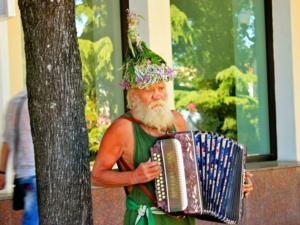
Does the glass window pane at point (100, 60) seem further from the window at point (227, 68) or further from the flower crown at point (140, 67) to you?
the flower crown at point (140, 67)

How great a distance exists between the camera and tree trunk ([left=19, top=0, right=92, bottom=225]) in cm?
303

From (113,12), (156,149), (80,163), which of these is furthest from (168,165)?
(113,12)

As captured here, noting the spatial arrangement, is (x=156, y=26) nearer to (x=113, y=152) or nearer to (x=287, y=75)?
(x=287, y=75)

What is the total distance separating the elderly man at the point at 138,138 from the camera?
3.71m

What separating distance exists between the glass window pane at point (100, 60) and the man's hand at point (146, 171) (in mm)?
3612

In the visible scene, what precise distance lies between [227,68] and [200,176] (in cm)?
506

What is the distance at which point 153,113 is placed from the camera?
12.3 ft

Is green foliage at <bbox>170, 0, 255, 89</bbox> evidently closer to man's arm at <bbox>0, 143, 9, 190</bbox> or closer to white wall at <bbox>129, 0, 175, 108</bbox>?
white wall at <bbox>129, 0, 175, 108</bbox>

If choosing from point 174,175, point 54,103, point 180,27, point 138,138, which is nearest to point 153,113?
point 138,138

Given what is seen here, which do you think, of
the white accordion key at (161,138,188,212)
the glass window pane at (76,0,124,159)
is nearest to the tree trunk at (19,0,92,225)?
the white accordion key at (161,138,188,212)

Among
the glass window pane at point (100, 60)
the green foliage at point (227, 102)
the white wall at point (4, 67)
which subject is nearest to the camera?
the white wall at point (4, 67)

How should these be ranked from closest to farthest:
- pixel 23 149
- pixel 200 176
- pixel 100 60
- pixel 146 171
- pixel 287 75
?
pixel 146 171 < pixel 200 176 < pixel 23 149 < pixel 100 60 < pixel 287 75

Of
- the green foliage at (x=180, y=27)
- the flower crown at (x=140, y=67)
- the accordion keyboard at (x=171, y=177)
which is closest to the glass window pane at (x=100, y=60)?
the green foliage at (x=180, y=27)

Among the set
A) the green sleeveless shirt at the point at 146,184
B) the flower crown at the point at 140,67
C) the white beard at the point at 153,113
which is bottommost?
the green sleeveless shirt at the point at 146,184
